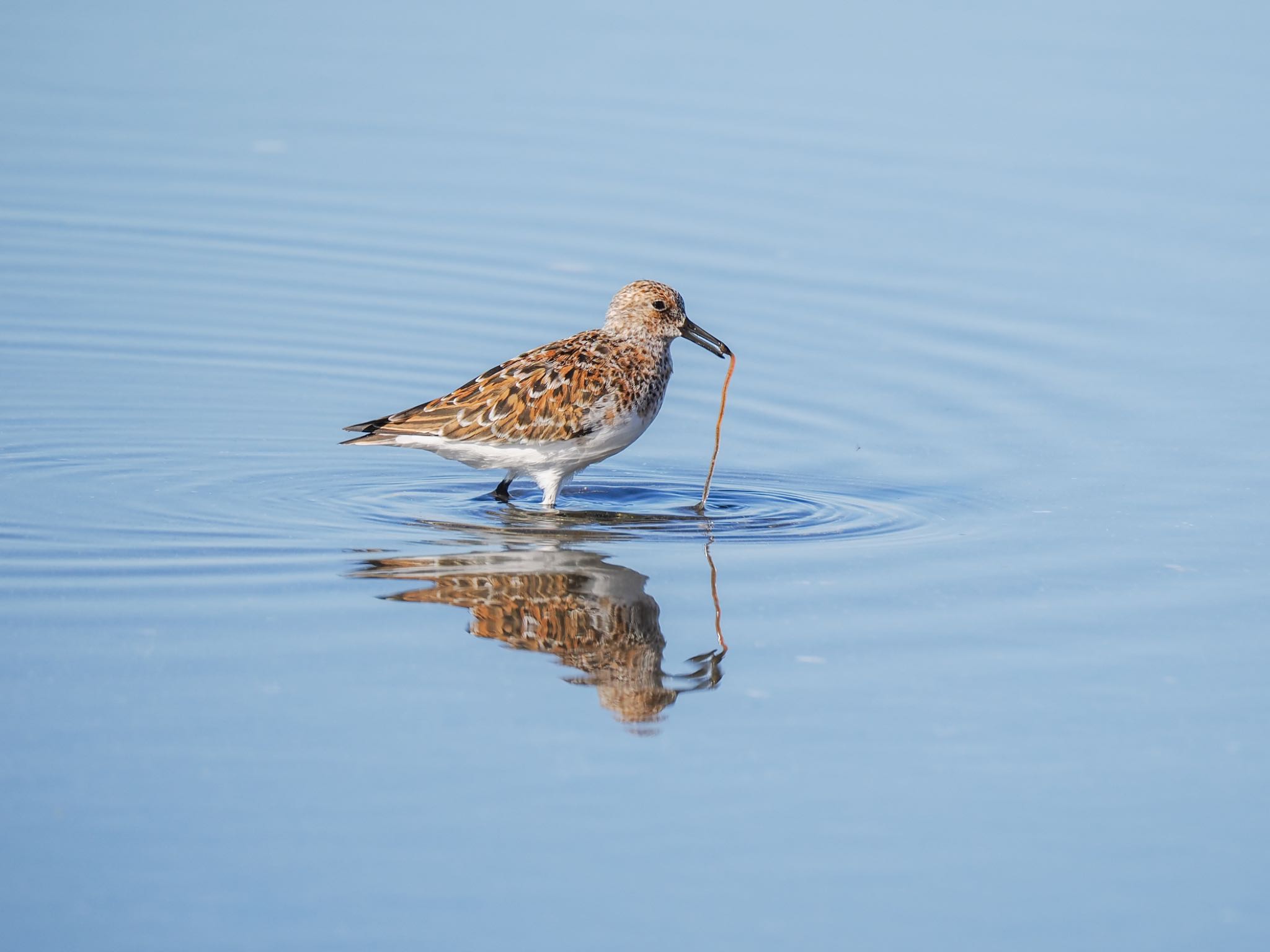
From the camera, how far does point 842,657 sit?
8.30 m

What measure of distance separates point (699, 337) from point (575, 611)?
3675mm

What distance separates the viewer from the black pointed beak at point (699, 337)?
1212 cm

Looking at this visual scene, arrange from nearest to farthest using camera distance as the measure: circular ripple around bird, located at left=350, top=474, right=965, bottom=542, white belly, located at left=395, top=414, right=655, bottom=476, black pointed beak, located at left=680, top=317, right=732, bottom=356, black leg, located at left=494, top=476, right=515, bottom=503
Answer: circular ripple around bird, located at left=350, top=474, right=965, bottom=542 < white belly, located at left=395, top=414, right=655, bottom=476 < black leg, located at left=494, top=476, right=515, bottom=503 < black pointed beak, located at left=680, top=317, right=732, bottom=356

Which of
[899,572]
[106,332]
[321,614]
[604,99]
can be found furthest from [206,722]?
[604,99]

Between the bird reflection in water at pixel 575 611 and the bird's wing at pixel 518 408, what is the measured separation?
1.31 meters

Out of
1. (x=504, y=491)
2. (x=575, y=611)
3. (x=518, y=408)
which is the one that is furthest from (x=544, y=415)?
(x=575, y=611)

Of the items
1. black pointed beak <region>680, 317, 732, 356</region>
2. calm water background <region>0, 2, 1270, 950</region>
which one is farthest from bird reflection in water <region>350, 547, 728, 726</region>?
black pointed beak <region>680, 317, 732, 356</region>

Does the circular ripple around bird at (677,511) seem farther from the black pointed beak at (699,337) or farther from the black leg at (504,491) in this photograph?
the black pointed beak at (699,337)

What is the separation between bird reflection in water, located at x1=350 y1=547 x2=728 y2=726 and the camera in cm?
800

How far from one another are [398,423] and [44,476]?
6.88ft

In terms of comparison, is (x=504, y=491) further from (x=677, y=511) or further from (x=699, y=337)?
(x=699, y=337)

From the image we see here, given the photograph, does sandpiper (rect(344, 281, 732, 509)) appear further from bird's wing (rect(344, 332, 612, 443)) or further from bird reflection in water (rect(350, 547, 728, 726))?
bird reflection in water (rect(350, 547, 728, 726))

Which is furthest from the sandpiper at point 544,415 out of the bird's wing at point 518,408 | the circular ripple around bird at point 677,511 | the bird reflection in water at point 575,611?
the bird reflection in water at point 575,611

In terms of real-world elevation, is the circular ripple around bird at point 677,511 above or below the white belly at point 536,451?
below
